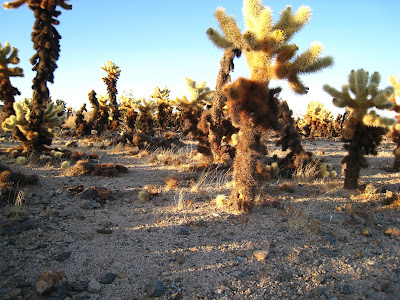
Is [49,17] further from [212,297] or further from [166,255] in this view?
[212,297]

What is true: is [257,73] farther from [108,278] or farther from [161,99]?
[161,99]

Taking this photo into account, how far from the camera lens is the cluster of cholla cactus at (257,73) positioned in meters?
5.16

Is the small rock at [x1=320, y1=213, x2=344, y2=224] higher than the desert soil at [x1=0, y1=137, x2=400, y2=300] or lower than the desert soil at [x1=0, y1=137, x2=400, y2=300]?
higher

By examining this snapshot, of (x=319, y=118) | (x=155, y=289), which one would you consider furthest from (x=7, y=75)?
(x=319, y=118)

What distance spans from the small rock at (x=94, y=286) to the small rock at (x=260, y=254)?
2.01 m

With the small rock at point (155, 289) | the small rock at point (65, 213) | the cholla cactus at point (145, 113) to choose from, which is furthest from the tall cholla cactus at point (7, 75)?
the small rock at point (155, 289)

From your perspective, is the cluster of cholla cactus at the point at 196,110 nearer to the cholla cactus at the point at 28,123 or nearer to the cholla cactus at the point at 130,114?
the cholla cactus at the point at 28,123

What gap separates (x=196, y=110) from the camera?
10570 millimetres

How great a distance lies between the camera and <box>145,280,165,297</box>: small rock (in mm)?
3096

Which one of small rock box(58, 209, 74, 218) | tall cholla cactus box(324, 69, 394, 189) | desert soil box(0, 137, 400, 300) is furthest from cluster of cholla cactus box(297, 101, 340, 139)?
small rock box(58, 209, 74, 218)

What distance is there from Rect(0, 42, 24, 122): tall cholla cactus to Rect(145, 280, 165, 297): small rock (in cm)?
1221

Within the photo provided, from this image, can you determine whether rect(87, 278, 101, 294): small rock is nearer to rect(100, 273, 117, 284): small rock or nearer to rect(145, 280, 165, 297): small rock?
rect(100, 273, 117, 284): small rock

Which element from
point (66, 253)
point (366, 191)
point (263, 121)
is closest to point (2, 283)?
point (66, 253)

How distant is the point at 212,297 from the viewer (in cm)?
311
